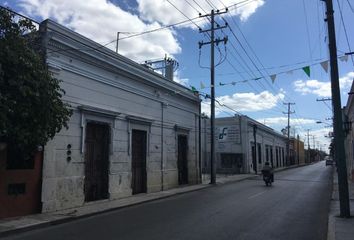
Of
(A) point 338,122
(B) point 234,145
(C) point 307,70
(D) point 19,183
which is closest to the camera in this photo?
(A) point 338,122

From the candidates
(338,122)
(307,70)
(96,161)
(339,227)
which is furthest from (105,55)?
(339,227)

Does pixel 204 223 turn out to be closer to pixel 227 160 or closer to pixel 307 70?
pixel 307 70

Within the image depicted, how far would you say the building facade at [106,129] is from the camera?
49.2 feet

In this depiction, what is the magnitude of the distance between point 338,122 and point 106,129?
9897mm

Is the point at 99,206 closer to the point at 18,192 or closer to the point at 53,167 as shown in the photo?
the point at 53,167

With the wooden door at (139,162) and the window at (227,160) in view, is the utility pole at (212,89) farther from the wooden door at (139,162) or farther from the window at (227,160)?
the window at (227,160)

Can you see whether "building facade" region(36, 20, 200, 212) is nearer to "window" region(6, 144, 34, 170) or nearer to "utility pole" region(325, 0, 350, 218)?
"window" region(6, 144, 34, 170)

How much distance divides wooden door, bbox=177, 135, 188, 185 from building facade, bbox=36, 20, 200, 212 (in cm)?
27

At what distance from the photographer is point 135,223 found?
1186cm

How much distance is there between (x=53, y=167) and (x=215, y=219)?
6.21 meters

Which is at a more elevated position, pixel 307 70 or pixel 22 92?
pixel 307 70

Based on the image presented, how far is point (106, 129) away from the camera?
18.2 m

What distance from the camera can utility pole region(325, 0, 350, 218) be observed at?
1258 centimetres

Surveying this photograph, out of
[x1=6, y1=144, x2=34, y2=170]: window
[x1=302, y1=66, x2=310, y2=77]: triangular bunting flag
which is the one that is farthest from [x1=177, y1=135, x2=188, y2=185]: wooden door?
[x1=6, y1=144, x2=34, y2=170]: window
